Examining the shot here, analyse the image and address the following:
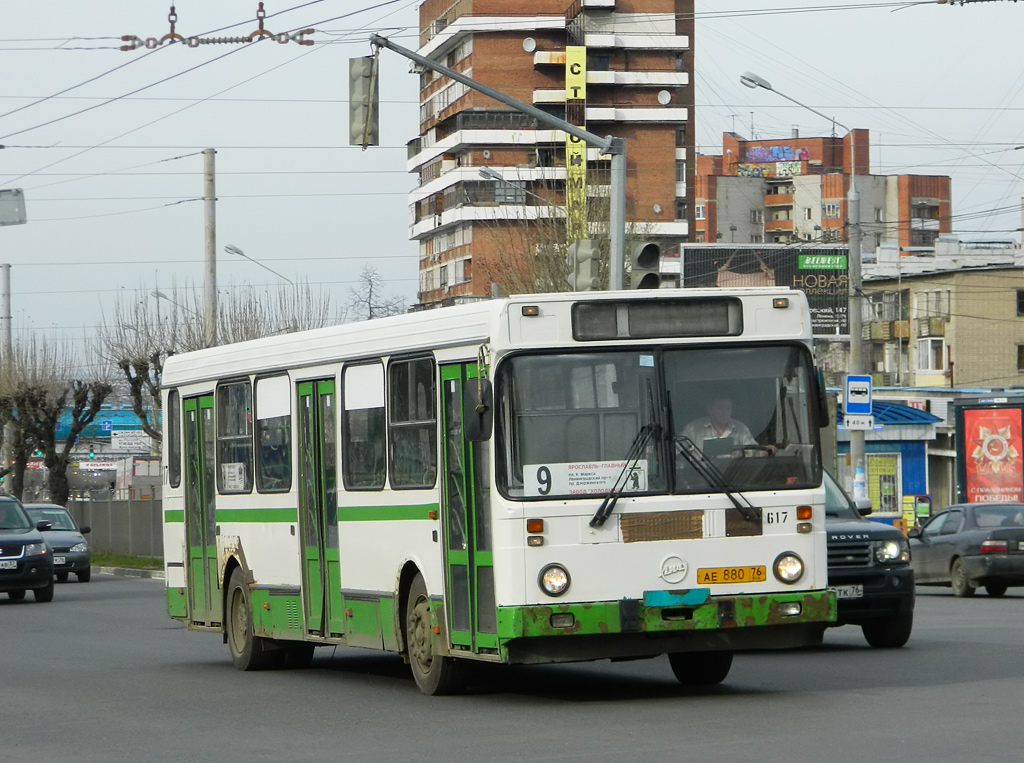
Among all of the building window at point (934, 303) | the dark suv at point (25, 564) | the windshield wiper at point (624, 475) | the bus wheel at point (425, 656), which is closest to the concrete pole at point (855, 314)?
the dark suv at point (25, 564)

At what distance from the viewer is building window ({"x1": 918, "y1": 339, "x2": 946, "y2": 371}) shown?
86000 millimetres

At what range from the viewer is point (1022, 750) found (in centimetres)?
917

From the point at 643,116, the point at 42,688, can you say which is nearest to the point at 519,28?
the point at 643,116

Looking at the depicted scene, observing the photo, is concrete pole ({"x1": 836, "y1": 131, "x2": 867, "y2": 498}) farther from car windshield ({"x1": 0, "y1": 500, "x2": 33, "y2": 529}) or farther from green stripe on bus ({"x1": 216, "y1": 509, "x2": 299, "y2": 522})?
green stripe on bus ({"x1": 216, "y1": 509, "x2": 299, "y2": 522})

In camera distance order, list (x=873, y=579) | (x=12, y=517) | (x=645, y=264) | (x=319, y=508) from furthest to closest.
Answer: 1. (x=12, y=517)
2. (x=645, y=264)
3. (x=873, y=579)
4. (x=319, y=508)

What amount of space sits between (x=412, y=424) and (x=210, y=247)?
2992cm

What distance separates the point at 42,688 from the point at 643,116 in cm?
8727

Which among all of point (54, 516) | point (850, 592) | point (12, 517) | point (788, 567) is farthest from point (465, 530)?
point (54, 516)

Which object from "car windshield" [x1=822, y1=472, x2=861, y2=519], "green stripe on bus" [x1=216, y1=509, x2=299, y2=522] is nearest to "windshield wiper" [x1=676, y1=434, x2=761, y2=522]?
"green stripe on bus" [x1=216, y1=509, x2=299, y2=522]

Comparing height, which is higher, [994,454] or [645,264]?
[645,264]

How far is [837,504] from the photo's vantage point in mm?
17500

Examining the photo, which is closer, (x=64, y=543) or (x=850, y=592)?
(x=850, y=592)

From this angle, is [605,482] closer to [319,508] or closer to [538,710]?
[538,710]

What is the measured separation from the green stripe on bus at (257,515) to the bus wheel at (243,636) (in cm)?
47
